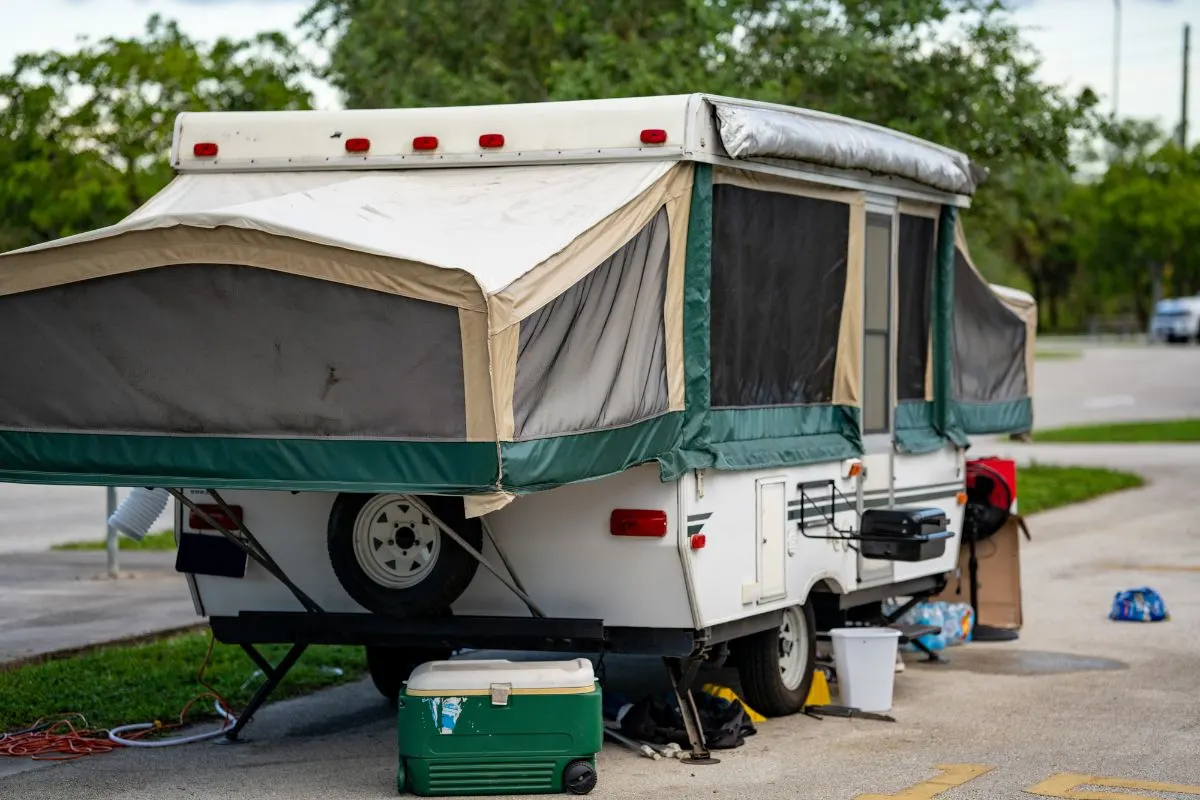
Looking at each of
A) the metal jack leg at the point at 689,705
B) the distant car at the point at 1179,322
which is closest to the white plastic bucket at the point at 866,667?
the metal jack leg at the point at 689,705

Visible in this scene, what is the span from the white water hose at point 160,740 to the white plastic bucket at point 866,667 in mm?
3093

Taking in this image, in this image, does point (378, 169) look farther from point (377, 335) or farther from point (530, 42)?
point (530, 42)

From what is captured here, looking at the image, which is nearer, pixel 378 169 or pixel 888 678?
pixel 378 169

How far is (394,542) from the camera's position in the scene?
8.02m

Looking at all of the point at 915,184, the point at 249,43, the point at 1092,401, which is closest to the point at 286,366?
the point at 915,184

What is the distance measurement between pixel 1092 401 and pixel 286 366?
35.0 m

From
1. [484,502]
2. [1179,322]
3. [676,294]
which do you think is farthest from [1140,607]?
[1179,322]

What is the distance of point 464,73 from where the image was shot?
19766 mm

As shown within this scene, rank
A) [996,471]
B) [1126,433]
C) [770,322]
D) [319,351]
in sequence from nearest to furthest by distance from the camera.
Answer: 1. [319,351]
2. [770,322]
3. [996,471]
4. [1126,433]

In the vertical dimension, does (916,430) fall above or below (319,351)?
below

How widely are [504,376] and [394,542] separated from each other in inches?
62.5

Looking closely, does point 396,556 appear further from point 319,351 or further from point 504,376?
point 504,376

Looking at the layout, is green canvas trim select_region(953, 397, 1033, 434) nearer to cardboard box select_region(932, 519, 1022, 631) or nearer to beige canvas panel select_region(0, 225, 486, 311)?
cardboard box select_region(932, 519, 1022, 631)

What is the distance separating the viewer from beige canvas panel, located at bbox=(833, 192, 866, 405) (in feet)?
31.5
